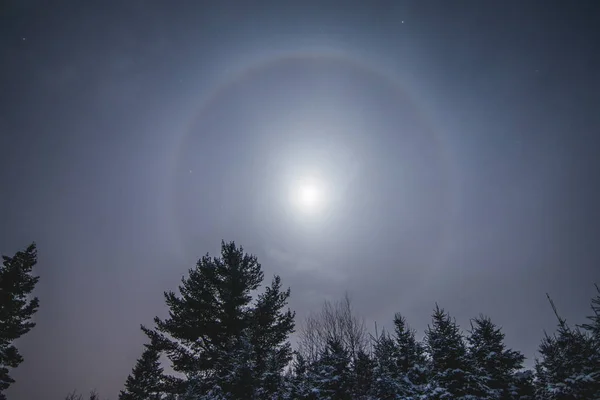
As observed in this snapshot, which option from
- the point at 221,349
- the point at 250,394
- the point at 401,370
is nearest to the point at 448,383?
the point at 401,370

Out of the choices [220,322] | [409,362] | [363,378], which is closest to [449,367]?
[409,362]

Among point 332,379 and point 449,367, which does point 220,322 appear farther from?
point 449,367

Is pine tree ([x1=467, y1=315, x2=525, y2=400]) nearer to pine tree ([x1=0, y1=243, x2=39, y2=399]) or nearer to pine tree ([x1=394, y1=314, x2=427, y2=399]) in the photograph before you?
pine tree ([x1=394, y1=314, x2=427, y2=399])

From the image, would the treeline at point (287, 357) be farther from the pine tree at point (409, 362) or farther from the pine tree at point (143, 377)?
the pine tree at point (143, 377)

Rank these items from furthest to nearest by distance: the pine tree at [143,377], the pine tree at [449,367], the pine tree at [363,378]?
the pine tree at [143,377] < the pine tree at [363,378] < the pine tree at [449,367]

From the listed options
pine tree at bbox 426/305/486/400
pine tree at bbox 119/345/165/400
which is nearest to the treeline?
pine tree at bbox 426/305/486/400

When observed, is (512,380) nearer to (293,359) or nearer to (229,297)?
(293,359)

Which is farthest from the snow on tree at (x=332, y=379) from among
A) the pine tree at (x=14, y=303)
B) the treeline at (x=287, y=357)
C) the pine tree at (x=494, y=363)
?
the pine tree at (x=14, y=303)
